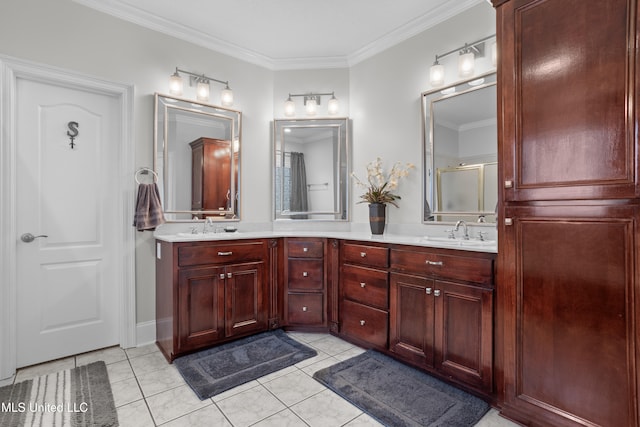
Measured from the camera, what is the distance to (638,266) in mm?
1344

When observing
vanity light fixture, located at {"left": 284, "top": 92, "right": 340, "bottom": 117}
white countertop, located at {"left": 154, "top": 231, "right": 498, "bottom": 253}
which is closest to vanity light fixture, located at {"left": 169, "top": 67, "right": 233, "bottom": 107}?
vanity light fixture, located at {"left": 284, "top": 92, "right": 340, "bottom": 117}

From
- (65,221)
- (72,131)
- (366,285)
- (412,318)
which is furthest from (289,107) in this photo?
(412,318)

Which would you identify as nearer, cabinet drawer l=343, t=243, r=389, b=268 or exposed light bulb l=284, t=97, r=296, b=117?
cabinet drawer l=343, t=243, r=389, b=268

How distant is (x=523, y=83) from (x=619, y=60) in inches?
14.8

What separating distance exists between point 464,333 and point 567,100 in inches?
54.6

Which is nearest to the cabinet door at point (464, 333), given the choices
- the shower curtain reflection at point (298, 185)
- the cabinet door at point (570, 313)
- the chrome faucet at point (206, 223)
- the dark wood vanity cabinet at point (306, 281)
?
the cabinet door at point (570, 313)

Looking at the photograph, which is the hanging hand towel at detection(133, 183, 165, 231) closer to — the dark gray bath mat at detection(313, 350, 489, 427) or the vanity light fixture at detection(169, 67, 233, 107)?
the vanity light fixture at detection(169, 67, 233, 107)

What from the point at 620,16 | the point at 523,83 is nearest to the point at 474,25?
the point at 523,83

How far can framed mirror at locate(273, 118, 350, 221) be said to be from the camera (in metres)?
3.51

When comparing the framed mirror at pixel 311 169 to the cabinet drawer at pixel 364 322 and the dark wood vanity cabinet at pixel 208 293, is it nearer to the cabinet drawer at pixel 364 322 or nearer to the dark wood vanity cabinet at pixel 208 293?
the dark wood vanity cabinet at pixel 208 293

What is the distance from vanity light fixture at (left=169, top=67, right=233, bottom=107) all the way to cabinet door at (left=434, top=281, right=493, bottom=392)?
2.59 meters

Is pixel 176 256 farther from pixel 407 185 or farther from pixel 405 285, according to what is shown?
pixel 407 185

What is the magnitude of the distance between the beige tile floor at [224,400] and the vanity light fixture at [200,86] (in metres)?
2.30

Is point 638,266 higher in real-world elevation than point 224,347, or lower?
higher
